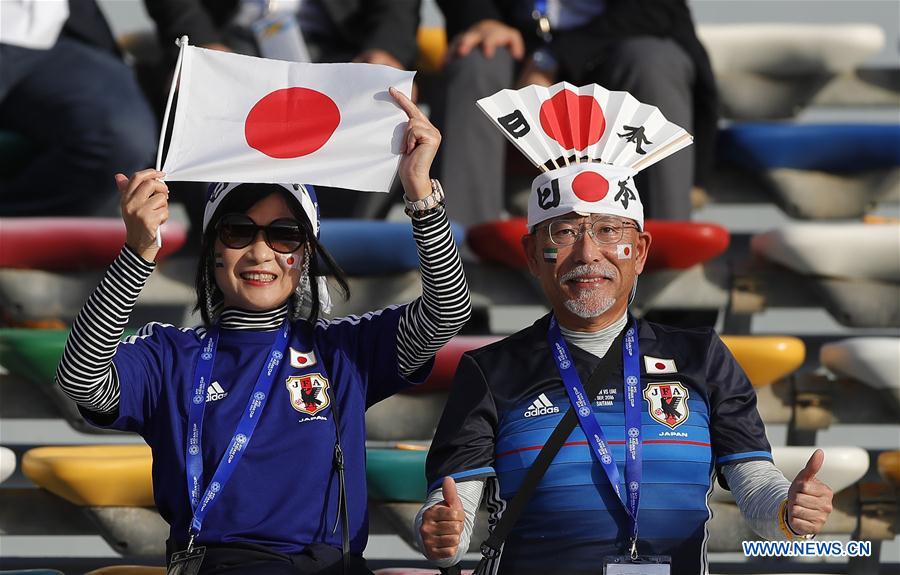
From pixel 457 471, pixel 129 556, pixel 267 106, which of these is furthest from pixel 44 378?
pixel 457 471

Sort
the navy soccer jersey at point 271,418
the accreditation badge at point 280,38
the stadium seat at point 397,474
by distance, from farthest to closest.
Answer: the accreditation badge at point 280,38
the stadium seat at point 397,474
the navy soccer jersey at point 271,418

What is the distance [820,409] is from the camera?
3.15 m

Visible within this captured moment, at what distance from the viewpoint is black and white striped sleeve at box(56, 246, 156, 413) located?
84.7 inches

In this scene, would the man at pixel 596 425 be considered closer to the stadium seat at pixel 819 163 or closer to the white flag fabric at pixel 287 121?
the white flag fabric at pixel 287 121

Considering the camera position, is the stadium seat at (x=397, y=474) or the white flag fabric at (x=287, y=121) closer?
the white flag fabric at (x=287, y=121)

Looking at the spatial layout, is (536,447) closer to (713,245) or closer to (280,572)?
(280,572)

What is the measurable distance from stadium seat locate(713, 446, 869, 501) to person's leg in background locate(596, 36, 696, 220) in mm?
720

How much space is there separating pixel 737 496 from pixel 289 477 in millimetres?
723

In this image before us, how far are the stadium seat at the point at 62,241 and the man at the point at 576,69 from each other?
0.75m

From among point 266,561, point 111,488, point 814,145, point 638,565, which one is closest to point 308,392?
point 266,561

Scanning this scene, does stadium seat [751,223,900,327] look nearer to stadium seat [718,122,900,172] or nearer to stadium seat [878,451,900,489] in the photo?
stadium seat [718,122,900,172]

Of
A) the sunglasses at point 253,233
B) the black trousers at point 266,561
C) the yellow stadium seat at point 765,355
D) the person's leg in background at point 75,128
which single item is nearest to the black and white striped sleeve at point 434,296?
the sunglasses at point 253,233

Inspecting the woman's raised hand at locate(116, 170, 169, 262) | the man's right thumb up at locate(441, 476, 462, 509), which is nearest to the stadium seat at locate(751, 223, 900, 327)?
the man's right thumb up at locate(441, 476, 462, 509)

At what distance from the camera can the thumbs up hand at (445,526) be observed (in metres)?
2.01
